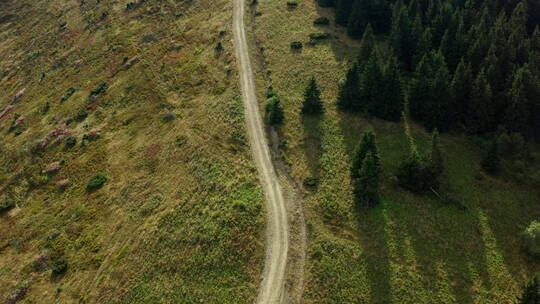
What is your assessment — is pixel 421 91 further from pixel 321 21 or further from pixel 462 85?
pixel 321 21

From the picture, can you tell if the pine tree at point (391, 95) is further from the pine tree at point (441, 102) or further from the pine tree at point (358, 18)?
the pine tree at point (358, 18)

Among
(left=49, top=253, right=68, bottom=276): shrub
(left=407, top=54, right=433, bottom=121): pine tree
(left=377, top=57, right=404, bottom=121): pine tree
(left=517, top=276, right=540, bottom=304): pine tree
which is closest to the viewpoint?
(left=517, top=276, right=540, bottom=304): pine tree

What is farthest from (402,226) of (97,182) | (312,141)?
(97,182)

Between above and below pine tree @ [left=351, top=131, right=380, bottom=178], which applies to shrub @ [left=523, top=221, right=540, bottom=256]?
below

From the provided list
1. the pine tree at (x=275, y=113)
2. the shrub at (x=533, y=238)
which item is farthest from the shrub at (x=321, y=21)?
the shrub at (x=533, y=238)

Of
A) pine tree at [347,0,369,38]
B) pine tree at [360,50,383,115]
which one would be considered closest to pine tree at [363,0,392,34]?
pine tree at [347,0,369,38]

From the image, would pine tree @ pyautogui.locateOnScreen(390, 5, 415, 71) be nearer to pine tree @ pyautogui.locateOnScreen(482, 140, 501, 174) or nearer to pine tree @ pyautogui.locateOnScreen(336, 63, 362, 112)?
pine tree @ pyautogui.locateOnScreen(336, 63, 362, 112)
